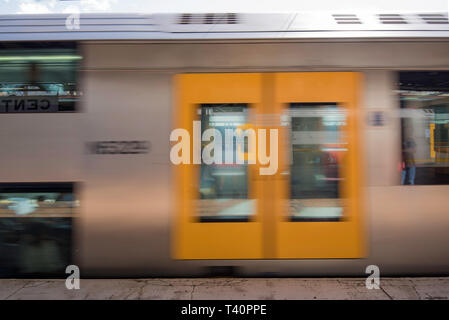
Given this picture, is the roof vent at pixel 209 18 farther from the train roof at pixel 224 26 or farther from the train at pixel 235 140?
the train at pixel 235 140

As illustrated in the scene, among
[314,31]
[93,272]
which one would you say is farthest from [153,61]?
[93,272]

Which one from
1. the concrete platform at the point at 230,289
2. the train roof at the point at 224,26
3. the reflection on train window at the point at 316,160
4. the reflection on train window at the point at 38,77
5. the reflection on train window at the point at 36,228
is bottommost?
the concrete platform at the point at 230,289

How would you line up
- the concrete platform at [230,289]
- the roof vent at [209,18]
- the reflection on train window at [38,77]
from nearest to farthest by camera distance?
1. the concrete platform at [230,289]
2. the reflection on train window at [38,77]
3. the roof vent at [209,18]

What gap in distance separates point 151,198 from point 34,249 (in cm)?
144

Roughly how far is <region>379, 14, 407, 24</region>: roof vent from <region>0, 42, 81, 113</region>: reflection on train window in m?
3.32

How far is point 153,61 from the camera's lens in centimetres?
380

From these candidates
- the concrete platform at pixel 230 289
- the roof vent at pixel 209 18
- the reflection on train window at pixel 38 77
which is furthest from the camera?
the roof vent at pixel 209 18

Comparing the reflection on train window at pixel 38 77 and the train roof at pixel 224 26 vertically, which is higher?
the train roof at pixel 224 26

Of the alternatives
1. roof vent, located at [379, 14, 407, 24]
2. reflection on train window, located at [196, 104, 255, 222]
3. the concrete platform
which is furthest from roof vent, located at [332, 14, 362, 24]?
the concrete platform

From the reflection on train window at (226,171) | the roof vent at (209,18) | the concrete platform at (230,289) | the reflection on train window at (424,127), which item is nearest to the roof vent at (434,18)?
the reflection on train window at (424,127)

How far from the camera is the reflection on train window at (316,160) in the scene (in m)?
3.81

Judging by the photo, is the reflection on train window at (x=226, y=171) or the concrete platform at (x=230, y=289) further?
the reflection on train window at (x=226, y=171)

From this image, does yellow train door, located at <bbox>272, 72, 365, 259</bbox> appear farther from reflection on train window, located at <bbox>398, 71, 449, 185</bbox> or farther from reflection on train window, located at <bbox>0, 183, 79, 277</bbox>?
reflection on train window, located at <bbox>0, 183, 79, 277</bbox>

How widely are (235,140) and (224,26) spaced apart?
49.1 inches
